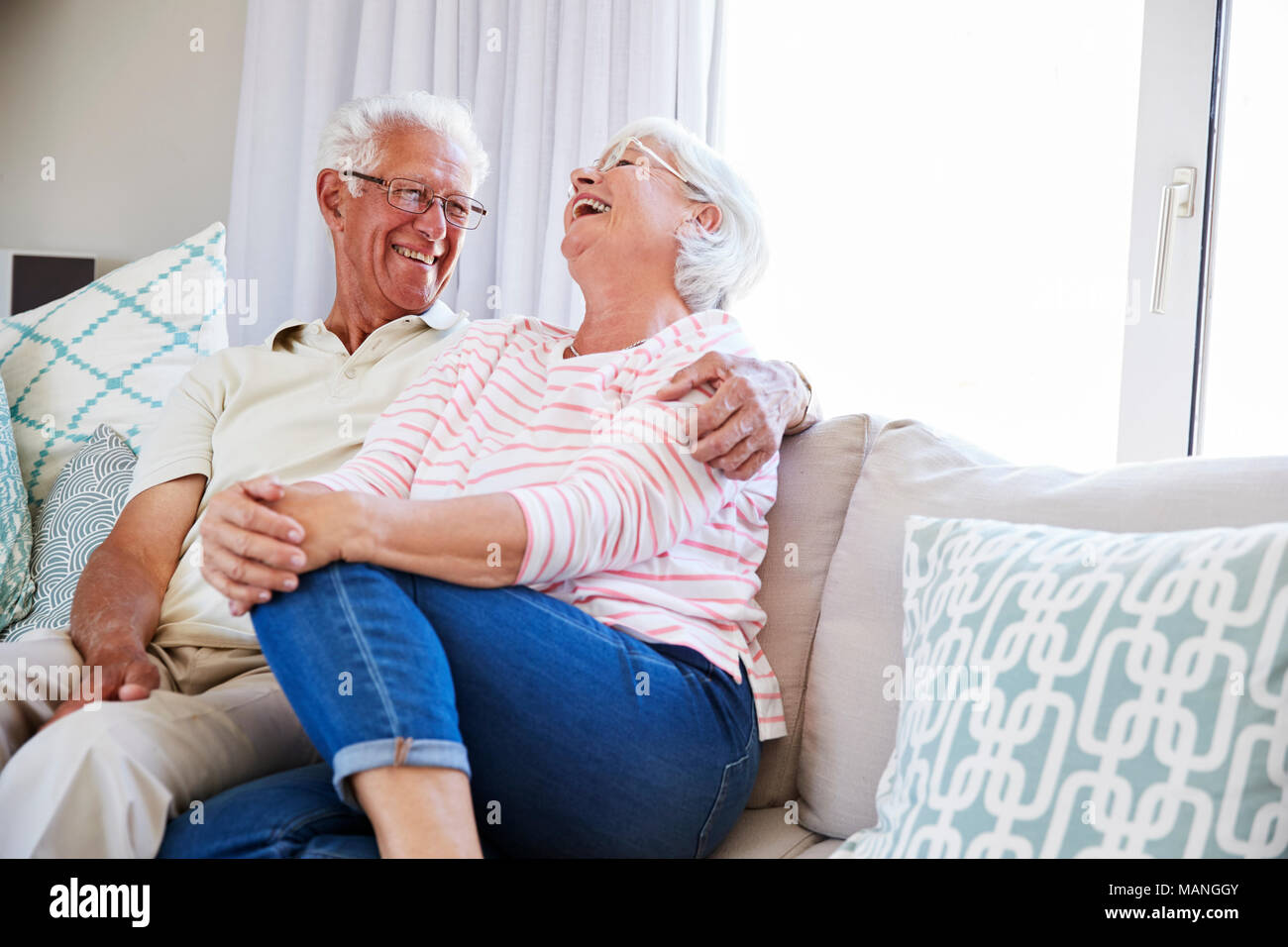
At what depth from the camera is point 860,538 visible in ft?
4.21

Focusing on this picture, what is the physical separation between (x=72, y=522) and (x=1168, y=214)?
194 centimetres

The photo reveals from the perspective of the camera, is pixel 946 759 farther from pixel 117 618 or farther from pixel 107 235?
pixel 107 235

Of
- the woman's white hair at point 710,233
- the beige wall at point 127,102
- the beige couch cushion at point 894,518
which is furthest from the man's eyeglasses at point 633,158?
the beige wall at point 127,102

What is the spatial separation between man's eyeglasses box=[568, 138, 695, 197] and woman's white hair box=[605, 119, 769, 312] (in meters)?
0.01

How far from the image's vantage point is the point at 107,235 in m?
2.75

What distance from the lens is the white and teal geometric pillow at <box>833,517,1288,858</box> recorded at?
822 millimetres

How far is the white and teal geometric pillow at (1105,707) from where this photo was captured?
2.70 feet

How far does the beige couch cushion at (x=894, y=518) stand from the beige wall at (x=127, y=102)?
213cm

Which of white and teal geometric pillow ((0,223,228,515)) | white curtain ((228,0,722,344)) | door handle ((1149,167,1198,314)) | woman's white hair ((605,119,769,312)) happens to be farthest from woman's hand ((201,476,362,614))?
door handle ((1149,167,1198,314))

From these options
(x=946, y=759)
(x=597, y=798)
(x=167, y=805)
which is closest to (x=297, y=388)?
(x=167, y=805)

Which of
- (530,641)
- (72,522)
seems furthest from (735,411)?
(72,522)

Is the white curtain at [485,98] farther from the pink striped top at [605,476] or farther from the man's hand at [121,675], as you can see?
the man's hand at [121,675]

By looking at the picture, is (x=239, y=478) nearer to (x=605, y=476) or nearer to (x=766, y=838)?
(x=605, y=476)

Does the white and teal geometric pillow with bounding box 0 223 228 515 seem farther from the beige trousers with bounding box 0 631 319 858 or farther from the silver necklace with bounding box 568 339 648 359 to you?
the silver necklace with bounding box 568 339 648 359
